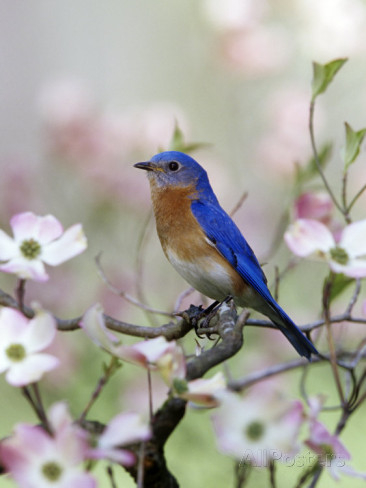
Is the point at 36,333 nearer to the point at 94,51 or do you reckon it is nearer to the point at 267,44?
the point at 267,44

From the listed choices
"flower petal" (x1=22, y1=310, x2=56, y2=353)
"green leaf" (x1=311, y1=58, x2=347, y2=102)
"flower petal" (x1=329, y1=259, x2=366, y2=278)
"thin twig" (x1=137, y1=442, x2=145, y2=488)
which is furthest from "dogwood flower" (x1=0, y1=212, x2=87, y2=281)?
"green leaf" (x1=311, y1=58, x2=347, y2=102)

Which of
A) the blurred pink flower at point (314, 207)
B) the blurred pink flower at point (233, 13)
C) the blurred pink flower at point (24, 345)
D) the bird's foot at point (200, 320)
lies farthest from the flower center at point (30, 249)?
the blurred pink flower at point (233, 13)

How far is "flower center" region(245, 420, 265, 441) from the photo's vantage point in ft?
2.73

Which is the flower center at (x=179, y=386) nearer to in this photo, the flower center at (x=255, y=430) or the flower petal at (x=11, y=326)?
the flower center at (x=255, y=430)

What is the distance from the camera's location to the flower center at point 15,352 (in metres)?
0.96

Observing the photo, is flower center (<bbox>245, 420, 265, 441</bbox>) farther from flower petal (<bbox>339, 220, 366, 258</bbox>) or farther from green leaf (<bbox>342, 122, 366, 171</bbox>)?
green leaf (<bbox>342, 122, 366, 171</bbox>)

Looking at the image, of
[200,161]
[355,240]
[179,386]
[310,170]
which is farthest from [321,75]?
[200,161]

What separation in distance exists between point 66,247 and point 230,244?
1227 mm

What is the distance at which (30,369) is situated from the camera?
91 cm

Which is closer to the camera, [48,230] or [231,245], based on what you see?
[48,230]

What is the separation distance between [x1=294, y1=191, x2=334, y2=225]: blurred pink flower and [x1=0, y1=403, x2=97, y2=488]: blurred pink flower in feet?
4.24

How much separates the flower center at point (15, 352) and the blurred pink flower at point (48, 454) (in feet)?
0.52

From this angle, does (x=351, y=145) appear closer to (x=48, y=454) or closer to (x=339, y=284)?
(x=339, y=284)

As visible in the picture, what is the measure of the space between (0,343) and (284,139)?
250cm
